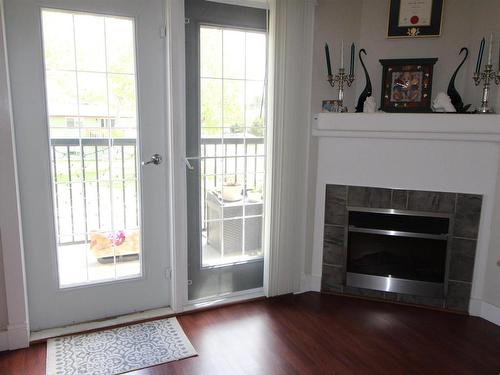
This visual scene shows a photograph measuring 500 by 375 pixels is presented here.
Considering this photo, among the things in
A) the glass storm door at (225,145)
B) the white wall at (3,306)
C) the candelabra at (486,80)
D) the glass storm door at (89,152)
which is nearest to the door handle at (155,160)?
the glass storm door at (89,152)

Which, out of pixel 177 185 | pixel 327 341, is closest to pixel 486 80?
pixel 327 341

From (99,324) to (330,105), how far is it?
2.22 meters

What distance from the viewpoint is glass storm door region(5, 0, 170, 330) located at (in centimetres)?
229

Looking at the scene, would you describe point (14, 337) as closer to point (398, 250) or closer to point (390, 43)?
point (398, 250)

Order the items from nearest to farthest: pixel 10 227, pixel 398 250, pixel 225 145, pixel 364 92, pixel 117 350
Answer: pixel 10 227
pixel 117 350
pixel 225 145
pixel 364 92
pixel 398 250

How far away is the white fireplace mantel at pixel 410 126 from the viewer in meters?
2.63

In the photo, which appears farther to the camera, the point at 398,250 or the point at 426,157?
the point at 398,250

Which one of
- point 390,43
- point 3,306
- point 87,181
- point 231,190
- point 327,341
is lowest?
point 327,341

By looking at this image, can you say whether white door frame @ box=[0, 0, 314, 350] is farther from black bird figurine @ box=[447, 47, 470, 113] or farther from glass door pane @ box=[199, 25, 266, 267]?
black bird figurine @ box=[447, 47, 470, 113]

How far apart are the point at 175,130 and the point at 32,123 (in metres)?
0.83

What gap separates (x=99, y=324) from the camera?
2.61 meters

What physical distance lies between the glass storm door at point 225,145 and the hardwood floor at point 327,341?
0.33 metres

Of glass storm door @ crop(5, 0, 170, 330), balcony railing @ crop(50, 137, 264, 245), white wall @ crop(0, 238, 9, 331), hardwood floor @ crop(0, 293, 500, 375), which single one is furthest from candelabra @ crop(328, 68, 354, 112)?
white wall @ crop(0, 238, 9, 331)

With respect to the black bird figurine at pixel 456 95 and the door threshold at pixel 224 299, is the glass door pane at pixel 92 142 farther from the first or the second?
the black bird figurine at pixel 456 95
